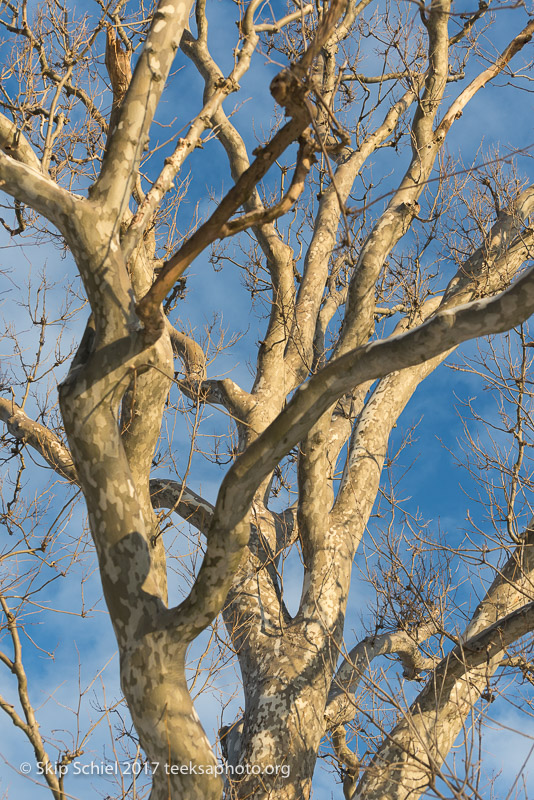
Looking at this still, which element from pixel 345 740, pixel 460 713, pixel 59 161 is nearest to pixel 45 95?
pixel 59 161

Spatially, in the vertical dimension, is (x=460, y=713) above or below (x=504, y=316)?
below

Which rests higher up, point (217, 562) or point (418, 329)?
point (418, 329)

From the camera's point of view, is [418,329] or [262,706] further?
[262,706]

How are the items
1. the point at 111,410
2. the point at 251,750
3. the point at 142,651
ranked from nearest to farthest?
1. the point at 142,651
2. the point at 111,410
3. the point at 251,750

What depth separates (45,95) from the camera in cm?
562

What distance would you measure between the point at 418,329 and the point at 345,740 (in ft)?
18.0

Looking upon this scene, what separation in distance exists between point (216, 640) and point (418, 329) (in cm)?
279

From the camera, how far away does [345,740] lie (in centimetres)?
686

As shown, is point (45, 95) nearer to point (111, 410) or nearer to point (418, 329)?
point (111, 410)

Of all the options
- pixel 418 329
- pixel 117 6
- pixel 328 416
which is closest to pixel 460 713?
pixel 328 416

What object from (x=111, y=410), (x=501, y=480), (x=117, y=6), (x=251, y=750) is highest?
(x=117, y=6)

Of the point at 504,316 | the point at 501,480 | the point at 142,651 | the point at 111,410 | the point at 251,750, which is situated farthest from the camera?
the point at 501,480

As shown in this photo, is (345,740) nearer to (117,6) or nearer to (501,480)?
(501,480)

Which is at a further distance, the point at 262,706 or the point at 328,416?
the point at 328,416
